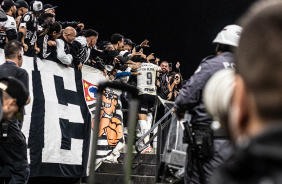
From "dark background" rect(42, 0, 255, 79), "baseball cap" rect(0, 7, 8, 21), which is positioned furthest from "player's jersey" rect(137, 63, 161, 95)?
"dark background" rect(42, 0, 255, 79)

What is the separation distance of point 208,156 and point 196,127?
1.06 ft

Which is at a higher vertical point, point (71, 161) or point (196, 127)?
point (196, 127)

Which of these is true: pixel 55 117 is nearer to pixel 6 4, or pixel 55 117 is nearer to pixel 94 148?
pixel 6 4

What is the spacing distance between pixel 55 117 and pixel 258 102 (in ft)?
21.8

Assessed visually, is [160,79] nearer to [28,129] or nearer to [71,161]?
[71,161]

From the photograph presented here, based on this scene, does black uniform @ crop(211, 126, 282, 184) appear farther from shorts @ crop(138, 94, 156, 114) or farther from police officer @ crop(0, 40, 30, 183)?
shorts @ crop(138, 94, 156, 114)

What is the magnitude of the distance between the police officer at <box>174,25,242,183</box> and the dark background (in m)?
15.3

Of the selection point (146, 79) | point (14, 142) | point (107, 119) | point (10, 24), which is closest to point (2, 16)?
point (10, 24)

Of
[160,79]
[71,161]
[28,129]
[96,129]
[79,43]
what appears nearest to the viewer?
[96,129]

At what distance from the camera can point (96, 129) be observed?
63.5 inches

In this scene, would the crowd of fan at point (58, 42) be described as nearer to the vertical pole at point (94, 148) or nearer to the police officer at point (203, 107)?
the police officer at point (203, 107)

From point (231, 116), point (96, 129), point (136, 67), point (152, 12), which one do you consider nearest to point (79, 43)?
point (136, 67)

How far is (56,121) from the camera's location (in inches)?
283

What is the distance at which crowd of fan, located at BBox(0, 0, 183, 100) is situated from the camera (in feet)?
22.5
